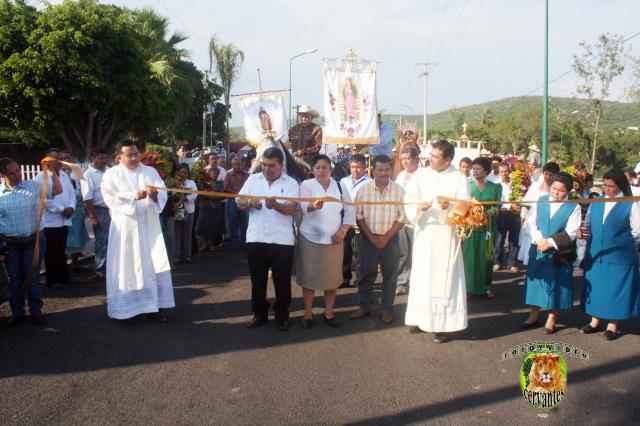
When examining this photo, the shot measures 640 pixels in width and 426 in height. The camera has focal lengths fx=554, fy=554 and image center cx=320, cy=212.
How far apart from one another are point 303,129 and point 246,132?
2.93m

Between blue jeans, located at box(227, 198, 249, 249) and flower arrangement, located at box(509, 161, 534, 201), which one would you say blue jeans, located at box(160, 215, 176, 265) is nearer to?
blue jeans, located at box(227, 198, 249, 249)

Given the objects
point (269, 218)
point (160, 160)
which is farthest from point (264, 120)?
point (269, 218)

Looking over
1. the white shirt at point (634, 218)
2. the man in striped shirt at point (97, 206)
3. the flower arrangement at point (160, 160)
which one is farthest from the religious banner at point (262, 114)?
the white shirt at point (634, 218)

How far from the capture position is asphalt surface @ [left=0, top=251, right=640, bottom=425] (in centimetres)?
399

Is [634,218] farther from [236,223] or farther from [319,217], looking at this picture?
[236,223]

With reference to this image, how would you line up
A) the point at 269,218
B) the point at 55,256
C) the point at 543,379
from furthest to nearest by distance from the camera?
the point at 55,256
the point at 269,218
the point at 543,379

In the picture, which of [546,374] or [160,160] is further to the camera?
[160,160]

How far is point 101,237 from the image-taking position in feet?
26.9

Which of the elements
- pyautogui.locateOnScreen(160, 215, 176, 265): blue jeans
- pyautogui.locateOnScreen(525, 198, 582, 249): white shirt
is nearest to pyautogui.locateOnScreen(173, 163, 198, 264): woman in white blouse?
pyautogui.locateOnScreen(160, 215, 176, 265): blue jeans

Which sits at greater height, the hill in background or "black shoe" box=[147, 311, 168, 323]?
the hill in background

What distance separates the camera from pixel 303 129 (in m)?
9.52

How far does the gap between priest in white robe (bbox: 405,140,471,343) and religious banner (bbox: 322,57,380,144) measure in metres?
5.36

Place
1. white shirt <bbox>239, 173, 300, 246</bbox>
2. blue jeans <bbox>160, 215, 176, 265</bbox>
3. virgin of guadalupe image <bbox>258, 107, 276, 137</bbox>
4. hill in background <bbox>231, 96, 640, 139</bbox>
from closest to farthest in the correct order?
white shirt <bbox>239, 173, 300, 246</bbox>
blue jeans <bbox>160, 215, 176, 265</bbox>
virgin of guadalupe image <bbox>258, 107, 276, 137</bbox>
hill in background <bbox>231, 96, 640, 139</bbox>

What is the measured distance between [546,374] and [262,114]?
8921mm
